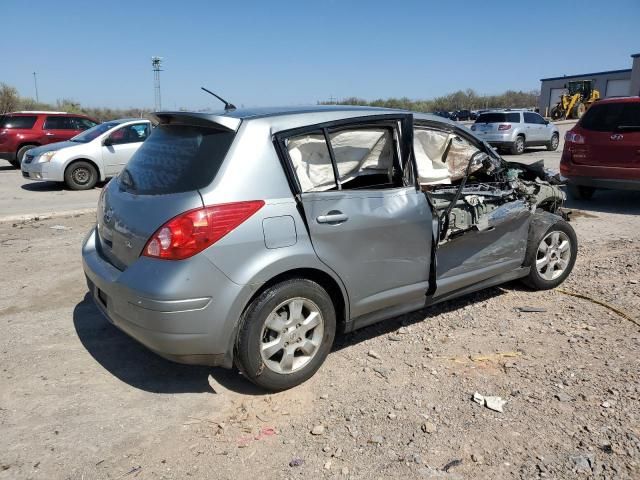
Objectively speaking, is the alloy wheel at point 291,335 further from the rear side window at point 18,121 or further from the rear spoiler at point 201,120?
the rear side window at point 18,121

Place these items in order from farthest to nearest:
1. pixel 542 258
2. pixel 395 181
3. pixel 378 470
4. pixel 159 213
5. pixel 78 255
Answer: pixel 78 255
pixel 542 258
pixel 395 181
pixel 159 213
pixel 378 470

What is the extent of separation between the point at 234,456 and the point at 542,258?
3.47 m

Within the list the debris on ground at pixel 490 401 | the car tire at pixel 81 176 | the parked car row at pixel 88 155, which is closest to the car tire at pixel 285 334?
the debris on ground at pixel 490 401

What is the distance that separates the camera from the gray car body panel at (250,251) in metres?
2.99

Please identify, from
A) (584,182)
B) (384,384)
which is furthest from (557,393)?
(584,182)

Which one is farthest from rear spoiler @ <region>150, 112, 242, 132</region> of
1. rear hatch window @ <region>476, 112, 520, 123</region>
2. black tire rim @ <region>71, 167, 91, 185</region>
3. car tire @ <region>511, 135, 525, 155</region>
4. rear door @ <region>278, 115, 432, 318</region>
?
rear hatch window @ <region>476, 112, 520, 123</region>

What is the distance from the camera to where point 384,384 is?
3508 millimetres

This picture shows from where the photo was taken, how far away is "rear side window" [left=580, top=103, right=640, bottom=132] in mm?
8300

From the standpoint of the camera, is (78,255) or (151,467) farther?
(78,255)

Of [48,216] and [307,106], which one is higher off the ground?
→ [307,106]

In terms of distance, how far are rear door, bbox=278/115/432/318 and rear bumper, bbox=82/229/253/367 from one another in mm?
669

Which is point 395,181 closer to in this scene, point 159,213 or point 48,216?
Answer: point 159,213

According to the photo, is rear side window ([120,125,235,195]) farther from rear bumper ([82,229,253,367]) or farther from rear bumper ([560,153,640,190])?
rear bumper ([560,153,640,190])

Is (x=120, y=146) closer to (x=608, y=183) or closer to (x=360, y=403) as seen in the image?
(x=608, y=183)
